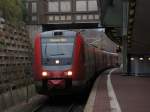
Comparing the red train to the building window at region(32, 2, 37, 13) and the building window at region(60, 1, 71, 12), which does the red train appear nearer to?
the building window at region(60, 1, 71, 12)

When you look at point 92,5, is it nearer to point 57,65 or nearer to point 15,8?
point 15,8

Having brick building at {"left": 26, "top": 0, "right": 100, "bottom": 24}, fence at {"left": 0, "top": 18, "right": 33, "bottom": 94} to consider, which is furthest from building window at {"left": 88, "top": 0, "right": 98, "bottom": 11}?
fence at {"left": 0, "top": 18, "right": 33, "bottom": 94}

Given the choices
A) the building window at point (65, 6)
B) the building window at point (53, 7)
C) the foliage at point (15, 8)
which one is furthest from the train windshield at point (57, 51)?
the building window at point (53, 7)

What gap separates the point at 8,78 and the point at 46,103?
2.09 m

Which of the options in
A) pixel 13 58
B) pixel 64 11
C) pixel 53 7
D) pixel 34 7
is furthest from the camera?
pixel 34 7

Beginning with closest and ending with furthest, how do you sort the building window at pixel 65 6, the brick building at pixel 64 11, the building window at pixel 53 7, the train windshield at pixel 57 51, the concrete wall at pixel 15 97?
1. the concrete wall at pixel 15 97
2. the train windshield at pixel 57 51
3. the brick building at pixel 64 11
4. the building window at pixel 65 6
5. the building window at pixel 53 7

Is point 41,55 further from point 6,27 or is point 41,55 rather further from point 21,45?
point 21,45

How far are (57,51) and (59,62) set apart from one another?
1.98 ft

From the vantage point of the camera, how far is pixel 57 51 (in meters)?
22.2

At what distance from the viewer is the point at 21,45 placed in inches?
1133

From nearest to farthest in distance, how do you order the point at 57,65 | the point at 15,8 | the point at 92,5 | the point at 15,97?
the point at 57,65 < the point at 15,97 < the point at 92,5 < the point at 15,8

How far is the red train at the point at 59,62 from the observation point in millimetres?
21516

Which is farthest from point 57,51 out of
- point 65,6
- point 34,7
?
point 34,7

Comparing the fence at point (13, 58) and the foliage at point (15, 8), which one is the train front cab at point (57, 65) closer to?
the fence at point (13, 58)
